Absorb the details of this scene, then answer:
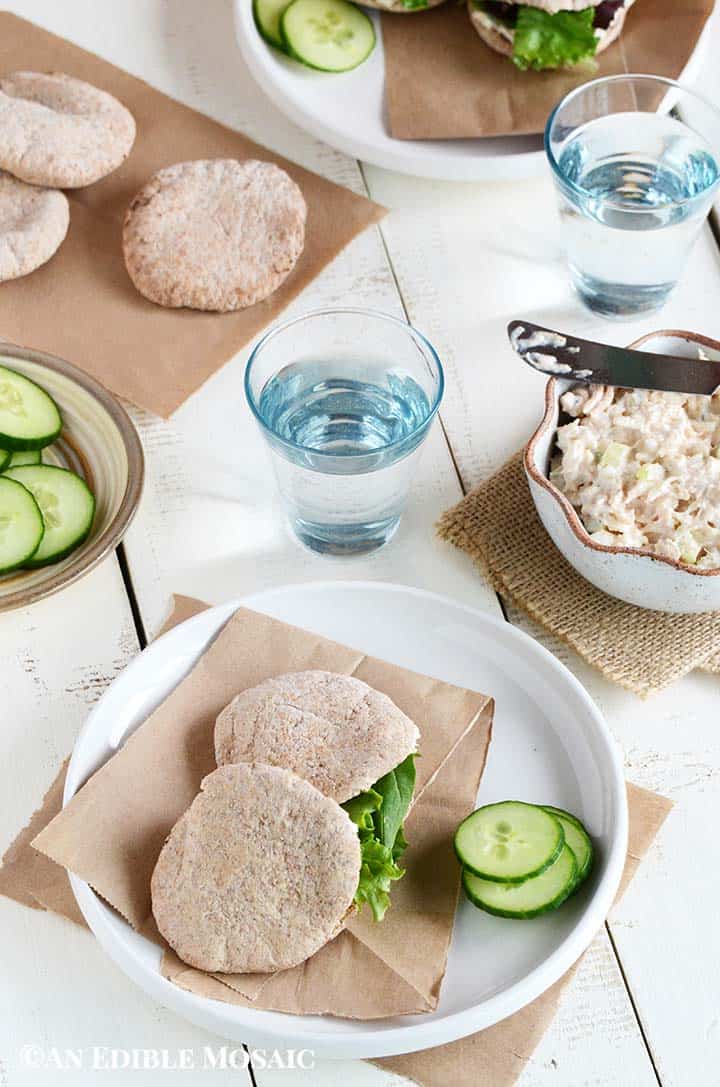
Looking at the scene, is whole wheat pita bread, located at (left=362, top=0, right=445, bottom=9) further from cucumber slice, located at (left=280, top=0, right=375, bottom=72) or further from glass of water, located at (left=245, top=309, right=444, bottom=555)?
glass of water, located at (left=245, top=309, right=444, bottom=555)

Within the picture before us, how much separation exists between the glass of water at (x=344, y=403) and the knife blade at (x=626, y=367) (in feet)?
0.58

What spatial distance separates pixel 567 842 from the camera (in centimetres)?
148

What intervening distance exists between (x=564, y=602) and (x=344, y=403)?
1.52 ft

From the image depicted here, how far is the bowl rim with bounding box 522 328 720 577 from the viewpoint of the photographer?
1.60 metres

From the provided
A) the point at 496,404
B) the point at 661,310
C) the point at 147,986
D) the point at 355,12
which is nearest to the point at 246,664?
the point at 147,986

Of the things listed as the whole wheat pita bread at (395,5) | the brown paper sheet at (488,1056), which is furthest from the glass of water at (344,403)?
the whole wheat pita bread at (395,5)

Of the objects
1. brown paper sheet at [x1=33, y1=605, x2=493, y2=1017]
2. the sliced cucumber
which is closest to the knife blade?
brown paper sheet at [x1=33, y1=605, x2=493, y2=1017]

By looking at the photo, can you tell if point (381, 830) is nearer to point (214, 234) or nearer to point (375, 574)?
point (375, 574)

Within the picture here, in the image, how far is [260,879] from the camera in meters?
1.37

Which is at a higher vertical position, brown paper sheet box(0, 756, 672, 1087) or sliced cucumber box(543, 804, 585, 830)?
sliced cucumber box(543, 804, 585, 830)

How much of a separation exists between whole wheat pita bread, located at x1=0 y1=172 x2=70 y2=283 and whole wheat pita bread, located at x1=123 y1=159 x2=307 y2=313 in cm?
12

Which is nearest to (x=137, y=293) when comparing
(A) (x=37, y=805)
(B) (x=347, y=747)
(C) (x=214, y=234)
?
(C) (x=214, y=234)

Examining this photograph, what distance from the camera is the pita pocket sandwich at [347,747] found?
1.42 m

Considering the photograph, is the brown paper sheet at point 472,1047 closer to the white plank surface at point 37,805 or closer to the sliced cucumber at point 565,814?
the white plank surface at point 37,805
